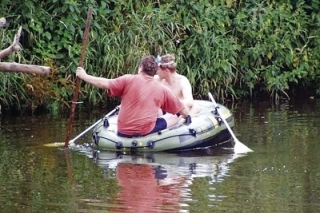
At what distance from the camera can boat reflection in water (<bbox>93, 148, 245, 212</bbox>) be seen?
9096mm

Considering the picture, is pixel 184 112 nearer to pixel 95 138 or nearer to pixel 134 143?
pixel 134 143

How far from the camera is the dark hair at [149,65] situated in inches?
471

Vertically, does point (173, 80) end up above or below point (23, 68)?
above

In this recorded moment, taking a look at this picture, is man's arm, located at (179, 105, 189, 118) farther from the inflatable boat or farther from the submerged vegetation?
Result: the submerged vegetation

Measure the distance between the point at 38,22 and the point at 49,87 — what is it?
1.06 meters

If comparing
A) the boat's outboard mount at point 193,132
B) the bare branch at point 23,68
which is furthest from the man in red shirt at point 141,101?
the bare branch at point 23,68

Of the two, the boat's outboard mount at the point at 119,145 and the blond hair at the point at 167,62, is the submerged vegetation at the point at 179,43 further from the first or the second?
the boat's outboard mount at the point at 119,145


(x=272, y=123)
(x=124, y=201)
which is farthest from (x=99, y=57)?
(x=124, y=201)

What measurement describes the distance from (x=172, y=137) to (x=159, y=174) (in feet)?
4.80

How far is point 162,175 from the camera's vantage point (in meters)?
10.8

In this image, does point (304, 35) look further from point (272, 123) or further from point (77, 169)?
point (77, 169)

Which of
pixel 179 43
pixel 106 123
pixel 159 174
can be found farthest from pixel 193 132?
pixel 179 43

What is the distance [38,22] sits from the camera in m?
16.2

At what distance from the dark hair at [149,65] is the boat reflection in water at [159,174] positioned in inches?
38.0
